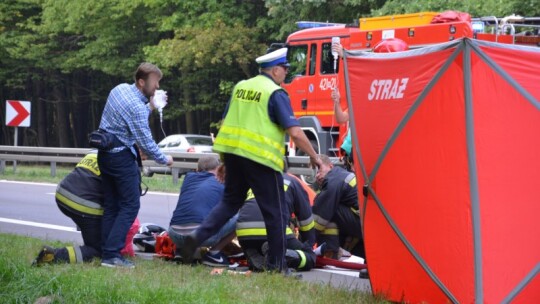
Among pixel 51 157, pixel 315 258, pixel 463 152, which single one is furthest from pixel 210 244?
pixel 51 157

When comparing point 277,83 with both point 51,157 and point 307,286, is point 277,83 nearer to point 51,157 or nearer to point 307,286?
point 307,286

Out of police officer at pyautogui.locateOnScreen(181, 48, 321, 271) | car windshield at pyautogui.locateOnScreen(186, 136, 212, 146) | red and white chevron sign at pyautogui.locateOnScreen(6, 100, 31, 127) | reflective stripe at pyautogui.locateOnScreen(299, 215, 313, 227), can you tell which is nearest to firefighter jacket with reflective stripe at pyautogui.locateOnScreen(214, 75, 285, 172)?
police officer at pyautogui.locateOnScreen(181, 48, 321, 271)

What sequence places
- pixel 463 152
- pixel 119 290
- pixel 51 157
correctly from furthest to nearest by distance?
pixel 51 157, pixel 119 290, pixel 463 152

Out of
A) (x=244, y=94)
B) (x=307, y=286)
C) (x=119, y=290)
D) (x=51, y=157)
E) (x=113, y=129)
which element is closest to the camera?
(x=119, y=290)

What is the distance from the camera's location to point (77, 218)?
9047 mm

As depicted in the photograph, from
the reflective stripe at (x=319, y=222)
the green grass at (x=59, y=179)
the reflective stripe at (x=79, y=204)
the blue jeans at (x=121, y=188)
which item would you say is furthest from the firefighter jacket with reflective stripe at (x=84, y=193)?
the green grass at (x=59, y=179)

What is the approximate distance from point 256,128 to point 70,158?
16491 mm

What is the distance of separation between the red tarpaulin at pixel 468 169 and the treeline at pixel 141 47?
1568 cm

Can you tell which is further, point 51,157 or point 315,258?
point 51,157

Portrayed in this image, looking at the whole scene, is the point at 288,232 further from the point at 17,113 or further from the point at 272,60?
the point at 17,113

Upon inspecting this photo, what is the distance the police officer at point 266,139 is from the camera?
7883 millimetres

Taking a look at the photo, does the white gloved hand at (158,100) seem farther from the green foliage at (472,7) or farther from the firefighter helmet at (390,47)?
the green foliage at (472,7)

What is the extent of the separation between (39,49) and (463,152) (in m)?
36.9

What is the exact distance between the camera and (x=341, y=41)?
19.3 meters
